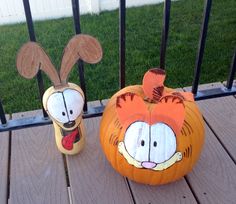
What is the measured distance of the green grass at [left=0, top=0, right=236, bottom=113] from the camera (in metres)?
2.19

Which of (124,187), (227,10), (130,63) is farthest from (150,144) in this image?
(227,10)

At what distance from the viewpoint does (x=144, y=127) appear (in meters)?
0.91

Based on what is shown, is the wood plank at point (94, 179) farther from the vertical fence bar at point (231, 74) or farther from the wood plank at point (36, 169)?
the vertical fence bar at point (231, 74)

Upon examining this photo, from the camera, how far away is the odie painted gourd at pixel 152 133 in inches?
35.8

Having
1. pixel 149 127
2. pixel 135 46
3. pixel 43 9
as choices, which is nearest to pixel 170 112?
pixel 149 127

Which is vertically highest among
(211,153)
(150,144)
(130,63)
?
(150,144)

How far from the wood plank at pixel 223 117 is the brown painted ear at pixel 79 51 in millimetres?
495

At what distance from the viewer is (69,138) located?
1077 millimetres

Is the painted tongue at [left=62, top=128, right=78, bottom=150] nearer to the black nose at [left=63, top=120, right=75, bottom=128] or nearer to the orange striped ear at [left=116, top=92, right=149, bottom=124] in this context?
the black nose at [left=63, top=120, right=75, bottom=128]

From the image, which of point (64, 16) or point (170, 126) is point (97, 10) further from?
point (170, 126)

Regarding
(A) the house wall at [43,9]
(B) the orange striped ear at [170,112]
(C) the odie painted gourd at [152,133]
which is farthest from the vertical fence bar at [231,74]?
(A) the house wall at [43,9]

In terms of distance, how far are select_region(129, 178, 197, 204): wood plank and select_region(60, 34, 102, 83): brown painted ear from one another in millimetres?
367

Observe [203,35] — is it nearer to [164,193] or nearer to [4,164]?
[164,193]

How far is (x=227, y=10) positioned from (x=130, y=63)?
3.79ft
